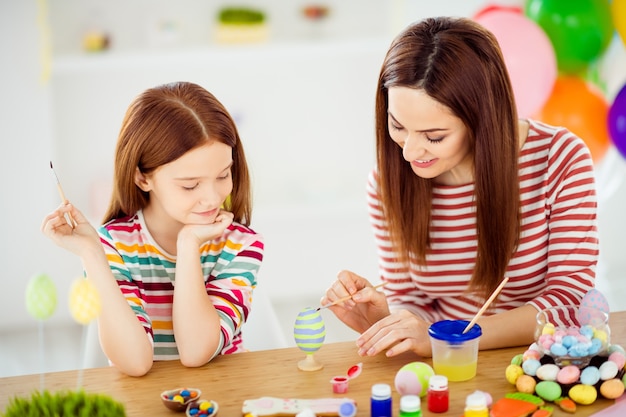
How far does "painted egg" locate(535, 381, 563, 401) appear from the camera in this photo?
139cm

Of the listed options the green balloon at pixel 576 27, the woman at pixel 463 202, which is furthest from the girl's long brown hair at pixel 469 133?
the green balloon at pixel 576 27

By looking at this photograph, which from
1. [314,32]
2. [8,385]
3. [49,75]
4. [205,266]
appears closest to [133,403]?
[8,385]

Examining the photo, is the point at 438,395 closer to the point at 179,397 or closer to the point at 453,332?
the point at 453,332

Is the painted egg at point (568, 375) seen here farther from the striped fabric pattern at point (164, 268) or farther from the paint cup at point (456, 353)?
the striped fabric pattern at point (164, 268)

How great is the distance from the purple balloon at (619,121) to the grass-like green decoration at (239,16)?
66.7 inches

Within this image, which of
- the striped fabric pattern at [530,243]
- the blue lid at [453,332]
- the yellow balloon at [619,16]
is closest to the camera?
the blue lid at [453,332]

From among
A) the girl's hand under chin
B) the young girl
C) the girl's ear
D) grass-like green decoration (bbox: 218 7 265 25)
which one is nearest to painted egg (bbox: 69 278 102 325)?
the young girl

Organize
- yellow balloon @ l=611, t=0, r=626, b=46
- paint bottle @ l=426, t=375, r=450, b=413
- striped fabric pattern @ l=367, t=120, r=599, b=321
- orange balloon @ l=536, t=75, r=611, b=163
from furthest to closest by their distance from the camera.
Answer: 1. orange balloon @ l=536, t=75, r=611, b=163
2. yellow balloon @ l=611, t=0, r=626, b=46
3. striped fabric pattern @ l=367, t=120, r=599, b=321
4. paint bottle @ l=426, t=375, r=450, b=413

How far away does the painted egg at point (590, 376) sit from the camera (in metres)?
1.40

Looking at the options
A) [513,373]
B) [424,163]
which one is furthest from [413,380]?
[424,163]

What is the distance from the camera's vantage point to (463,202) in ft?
6.38

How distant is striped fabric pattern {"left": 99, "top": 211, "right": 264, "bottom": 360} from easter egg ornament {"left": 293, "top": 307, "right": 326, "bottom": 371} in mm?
229

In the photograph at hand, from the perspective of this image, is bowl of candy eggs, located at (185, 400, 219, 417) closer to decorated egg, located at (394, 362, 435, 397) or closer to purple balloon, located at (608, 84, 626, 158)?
decorated egg, located at (394, 362, 435, 397)

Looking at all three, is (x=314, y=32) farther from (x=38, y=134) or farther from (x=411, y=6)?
(x=38, y=134)
